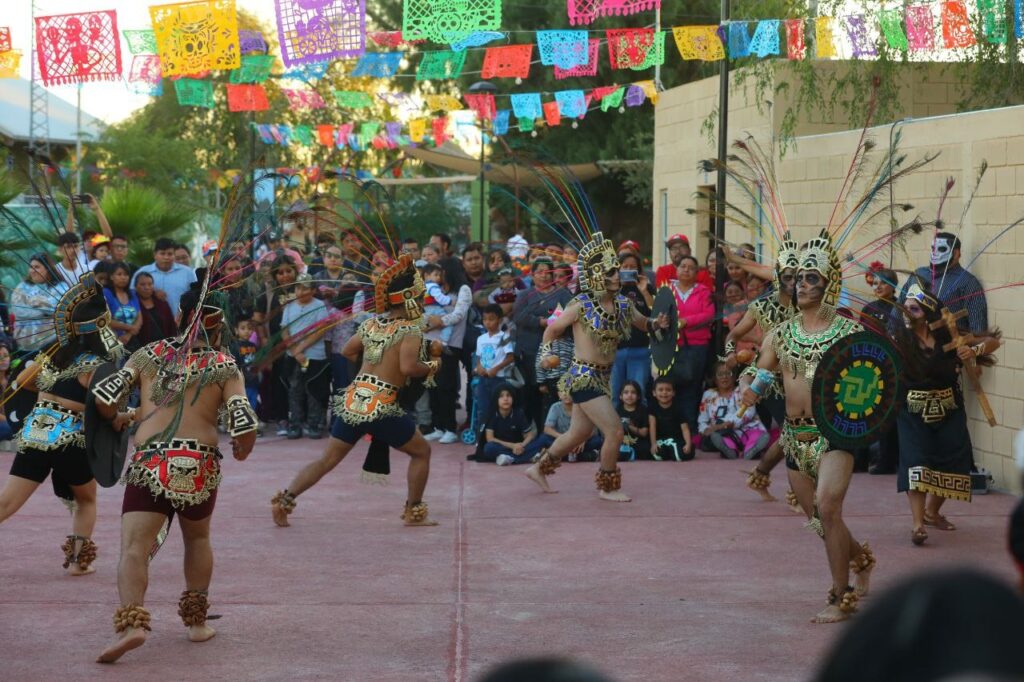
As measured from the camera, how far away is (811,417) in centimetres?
703

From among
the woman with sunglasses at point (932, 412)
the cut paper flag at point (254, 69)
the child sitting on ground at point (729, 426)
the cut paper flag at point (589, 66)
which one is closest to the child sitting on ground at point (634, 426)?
the child sitting on ground at point (729, 426)

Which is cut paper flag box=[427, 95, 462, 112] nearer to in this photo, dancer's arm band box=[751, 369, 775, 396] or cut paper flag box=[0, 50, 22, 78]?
cut paper flag box=[0, 50, 22, 78]

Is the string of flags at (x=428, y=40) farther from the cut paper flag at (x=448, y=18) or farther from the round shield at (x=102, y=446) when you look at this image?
the round shield at (x=102, y=446)

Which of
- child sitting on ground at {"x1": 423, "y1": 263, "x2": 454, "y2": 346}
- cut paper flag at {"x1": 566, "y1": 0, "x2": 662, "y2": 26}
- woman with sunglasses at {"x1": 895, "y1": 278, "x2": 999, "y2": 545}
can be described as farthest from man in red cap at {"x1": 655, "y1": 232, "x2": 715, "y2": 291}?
woman with sunglasses at {"x1": 895, "y1": 278, "x2": 999, "y2": 545}

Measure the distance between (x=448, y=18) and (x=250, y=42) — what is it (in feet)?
10.6

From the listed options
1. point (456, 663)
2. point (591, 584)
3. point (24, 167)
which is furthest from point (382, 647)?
A: point (24, 167)

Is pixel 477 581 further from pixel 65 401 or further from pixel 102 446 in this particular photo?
pixel 65 401

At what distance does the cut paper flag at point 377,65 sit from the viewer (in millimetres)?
16266

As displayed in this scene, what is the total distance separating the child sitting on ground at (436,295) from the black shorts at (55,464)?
6111 mm

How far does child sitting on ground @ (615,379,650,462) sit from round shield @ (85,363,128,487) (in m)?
6.57

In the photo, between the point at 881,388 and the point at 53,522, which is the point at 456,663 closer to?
the point at 881,388

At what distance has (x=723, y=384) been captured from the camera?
12.6m

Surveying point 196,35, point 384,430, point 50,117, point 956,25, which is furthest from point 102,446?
point 50,117

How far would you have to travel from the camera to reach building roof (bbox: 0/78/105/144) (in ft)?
109
